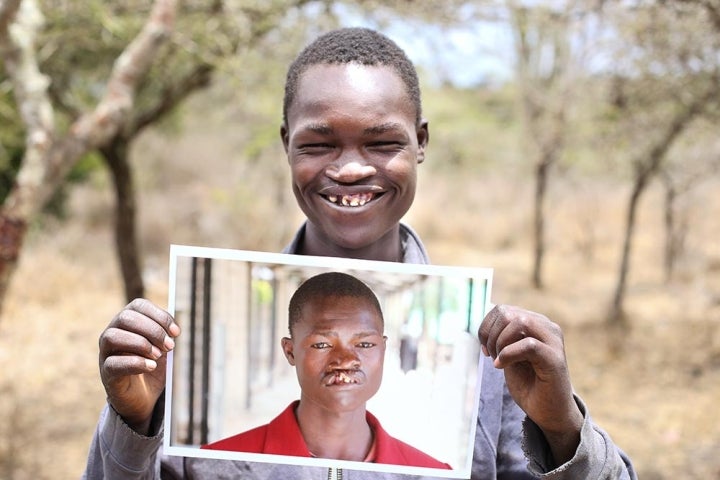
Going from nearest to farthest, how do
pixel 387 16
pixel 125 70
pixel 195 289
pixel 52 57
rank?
pixel 195 289
pixel 125 70
pixel 387 16
pixel 52 57

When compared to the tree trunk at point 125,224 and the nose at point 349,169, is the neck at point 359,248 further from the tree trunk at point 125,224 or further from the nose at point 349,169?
the tree trunk at point 125,224

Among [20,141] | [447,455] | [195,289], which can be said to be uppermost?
[20,141]

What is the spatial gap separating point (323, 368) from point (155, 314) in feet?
0.89

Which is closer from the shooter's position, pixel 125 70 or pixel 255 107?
pixel 125 70

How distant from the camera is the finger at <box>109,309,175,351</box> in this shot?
38.4 inches

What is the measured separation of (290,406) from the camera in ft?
3.64

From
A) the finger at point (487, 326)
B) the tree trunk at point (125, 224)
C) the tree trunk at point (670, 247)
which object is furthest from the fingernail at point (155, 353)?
the tree trunk at point (670, 247)

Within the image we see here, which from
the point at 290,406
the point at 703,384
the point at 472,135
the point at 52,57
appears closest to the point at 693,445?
the point at 703,384

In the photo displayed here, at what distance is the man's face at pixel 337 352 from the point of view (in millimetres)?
1087

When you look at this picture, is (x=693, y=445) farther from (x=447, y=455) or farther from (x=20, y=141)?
(x=20, y=141)

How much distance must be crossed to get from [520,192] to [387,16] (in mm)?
12596

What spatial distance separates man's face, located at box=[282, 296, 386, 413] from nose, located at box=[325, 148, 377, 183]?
19cm

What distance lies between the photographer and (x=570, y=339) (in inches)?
336

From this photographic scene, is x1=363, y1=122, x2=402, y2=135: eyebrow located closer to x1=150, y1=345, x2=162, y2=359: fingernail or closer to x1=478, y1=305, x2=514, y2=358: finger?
x1=478, y1=305, x2=514, y2=358: finger
